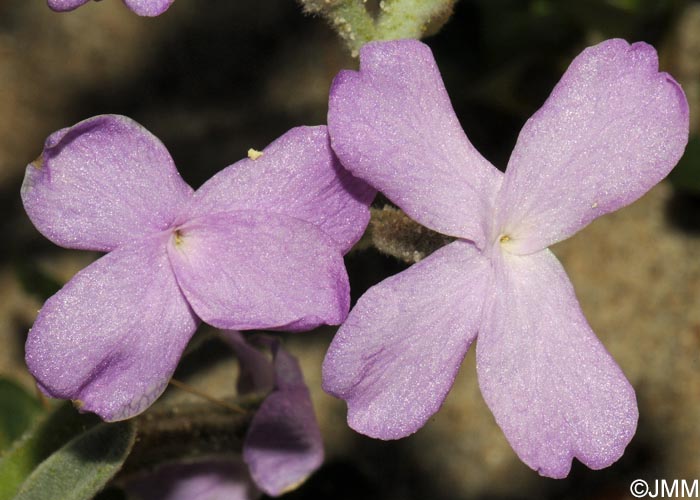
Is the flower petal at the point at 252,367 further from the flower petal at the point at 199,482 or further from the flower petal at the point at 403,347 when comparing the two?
the flower petal at the point at 403,347

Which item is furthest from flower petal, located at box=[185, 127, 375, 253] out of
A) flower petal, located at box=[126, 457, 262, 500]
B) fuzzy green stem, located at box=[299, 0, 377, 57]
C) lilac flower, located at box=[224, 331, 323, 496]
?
flower petal, located at box=[126, 457, 262, 500]

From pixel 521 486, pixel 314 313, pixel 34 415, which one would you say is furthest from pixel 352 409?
pixel 521 486

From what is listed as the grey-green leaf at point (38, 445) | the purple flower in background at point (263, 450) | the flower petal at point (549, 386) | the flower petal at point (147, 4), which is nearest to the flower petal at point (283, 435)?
the purple flower in background at point (263, 450)

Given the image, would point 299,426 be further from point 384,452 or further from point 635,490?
point 635,490

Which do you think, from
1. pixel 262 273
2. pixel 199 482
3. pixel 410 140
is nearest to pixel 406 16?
pixel 410 140

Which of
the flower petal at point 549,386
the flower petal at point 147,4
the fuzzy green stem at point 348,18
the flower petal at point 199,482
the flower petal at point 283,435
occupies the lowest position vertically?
the flower petal at point 199,482

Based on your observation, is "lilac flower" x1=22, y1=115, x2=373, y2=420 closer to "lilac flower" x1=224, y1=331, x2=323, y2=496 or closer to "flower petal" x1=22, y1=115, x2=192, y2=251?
"flower petal" x1=22, y1=115, x2=192, y2=251
